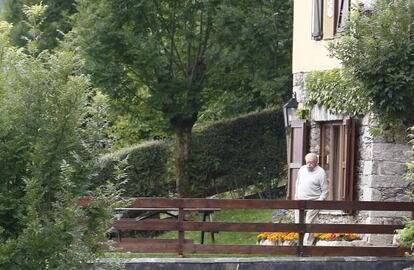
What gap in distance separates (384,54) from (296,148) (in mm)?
6306

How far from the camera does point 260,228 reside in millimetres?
16469

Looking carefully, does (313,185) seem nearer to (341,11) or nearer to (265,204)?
(265,204)

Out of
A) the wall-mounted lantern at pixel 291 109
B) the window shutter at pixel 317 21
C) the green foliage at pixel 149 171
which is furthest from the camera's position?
the green foliage at pixel 149 171

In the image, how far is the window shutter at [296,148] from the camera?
21125 mm

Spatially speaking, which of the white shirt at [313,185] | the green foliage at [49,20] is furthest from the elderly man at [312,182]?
the green foliage at [49,20]

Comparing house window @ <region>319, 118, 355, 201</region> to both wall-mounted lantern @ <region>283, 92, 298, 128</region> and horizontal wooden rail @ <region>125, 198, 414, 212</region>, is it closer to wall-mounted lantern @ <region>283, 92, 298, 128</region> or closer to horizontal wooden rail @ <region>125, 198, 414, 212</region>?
wall-mounted lantern @ <region>283, 92, 298, 128</region>

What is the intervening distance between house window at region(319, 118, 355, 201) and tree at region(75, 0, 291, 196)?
19.9ft

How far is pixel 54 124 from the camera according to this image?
8.51 meters

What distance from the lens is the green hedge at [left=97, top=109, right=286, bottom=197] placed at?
27.6m

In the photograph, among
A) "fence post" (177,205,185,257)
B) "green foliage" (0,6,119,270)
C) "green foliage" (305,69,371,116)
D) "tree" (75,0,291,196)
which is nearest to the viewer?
"green foliage" (0,6,119,270)

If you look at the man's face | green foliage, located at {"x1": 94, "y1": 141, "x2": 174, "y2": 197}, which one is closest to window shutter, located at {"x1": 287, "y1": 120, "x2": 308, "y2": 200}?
the man's face

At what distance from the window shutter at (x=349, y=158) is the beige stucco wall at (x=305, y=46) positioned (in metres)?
1.79

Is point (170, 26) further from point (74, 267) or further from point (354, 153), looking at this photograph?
point (74, 267)

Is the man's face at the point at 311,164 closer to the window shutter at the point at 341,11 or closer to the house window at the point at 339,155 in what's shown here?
the house window at the point at 339,155
